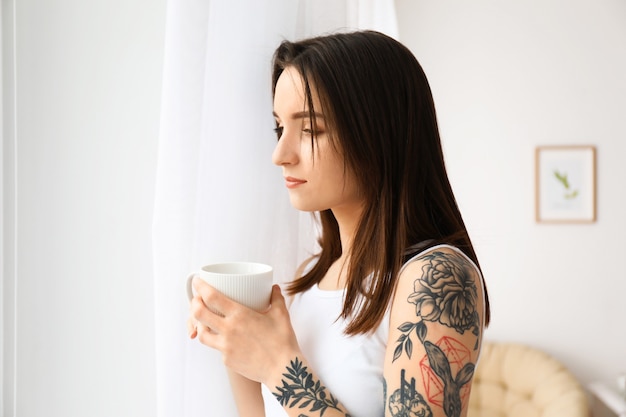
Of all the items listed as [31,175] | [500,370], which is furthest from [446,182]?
[500,370]

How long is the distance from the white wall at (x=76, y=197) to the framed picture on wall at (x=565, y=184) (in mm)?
2218

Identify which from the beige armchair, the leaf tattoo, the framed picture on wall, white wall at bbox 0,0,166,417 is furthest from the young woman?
the framed picture on wall

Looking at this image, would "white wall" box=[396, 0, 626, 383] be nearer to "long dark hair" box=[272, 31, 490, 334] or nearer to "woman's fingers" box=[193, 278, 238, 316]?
"long dark hair" box=[272, 31, 490, 334]

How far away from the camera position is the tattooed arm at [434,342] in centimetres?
58

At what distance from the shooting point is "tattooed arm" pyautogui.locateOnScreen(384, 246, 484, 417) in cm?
58

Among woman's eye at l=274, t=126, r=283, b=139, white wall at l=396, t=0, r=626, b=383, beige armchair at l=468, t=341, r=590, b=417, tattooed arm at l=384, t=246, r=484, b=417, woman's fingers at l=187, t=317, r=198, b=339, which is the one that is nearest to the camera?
tattooed arm at l=384, t=246, r=484, b=417

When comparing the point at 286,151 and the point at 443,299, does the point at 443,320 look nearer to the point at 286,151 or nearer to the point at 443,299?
the point at 443,299

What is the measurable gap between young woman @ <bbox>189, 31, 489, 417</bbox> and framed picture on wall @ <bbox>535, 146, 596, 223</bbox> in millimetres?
1952

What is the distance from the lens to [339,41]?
0.73 metres

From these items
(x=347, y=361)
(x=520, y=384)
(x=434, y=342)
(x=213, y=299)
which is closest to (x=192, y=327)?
(x=213, y=299)

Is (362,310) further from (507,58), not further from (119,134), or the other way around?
(507,58)

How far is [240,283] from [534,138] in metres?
2.25

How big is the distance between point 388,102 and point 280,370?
0.40 m

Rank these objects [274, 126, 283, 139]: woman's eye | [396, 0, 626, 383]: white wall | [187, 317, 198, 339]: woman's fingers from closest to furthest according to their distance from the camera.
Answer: [187, 317, 198, 339]: woman's fingers
[274, 126, 283, 139]: woman's eye
[396, 0, 626, 383]: white wall
